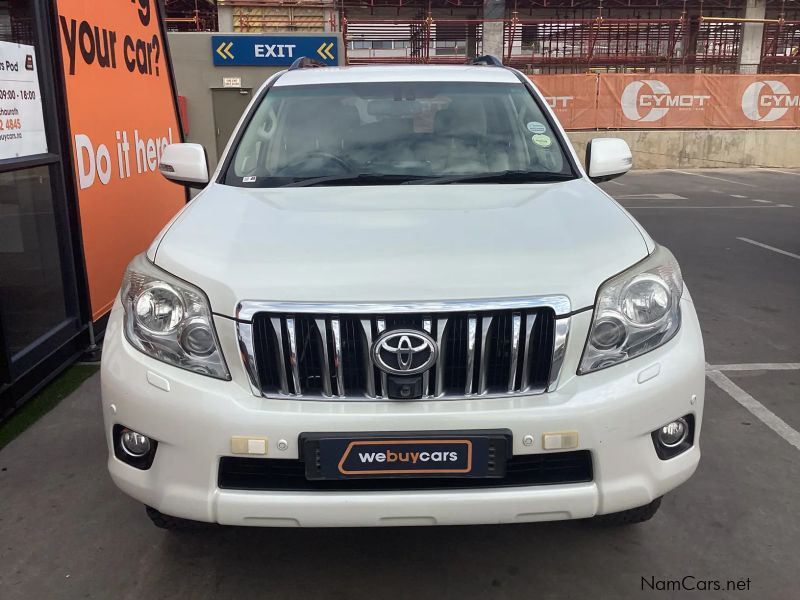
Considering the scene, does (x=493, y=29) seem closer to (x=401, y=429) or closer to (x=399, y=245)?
(x=399, y=245)

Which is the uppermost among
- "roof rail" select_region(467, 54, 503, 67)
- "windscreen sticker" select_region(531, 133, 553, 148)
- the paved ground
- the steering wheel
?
"roof rail" select_region(467, 54, 503, 67)

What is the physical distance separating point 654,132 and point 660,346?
18.3m

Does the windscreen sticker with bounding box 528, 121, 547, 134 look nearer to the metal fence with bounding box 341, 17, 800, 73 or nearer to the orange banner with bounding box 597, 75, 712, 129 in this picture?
the orange banner with bounding box 597, 75, 712, 129

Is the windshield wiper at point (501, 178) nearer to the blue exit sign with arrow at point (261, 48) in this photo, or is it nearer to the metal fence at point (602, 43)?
the blue exit sign with arrow at point (261, 48)

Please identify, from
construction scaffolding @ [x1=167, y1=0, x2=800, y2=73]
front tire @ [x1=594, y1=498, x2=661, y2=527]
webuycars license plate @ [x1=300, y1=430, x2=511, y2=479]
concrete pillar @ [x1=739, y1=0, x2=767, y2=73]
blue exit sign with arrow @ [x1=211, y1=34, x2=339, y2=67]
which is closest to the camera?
webuycars license plate @ [x1=300, y1=430, x2=511, y2=479]

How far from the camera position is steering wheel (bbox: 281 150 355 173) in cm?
319

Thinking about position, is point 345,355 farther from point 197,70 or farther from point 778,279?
point 197,70

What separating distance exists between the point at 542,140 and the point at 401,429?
74.1 inches

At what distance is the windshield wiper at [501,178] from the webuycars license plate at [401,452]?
52.8 inches

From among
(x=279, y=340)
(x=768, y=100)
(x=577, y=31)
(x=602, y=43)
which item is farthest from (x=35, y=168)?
(x=602, y=43)

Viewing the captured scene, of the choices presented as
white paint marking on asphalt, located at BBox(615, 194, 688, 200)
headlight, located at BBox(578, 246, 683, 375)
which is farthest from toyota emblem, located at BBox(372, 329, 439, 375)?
white paint marking on asphalt, located at BBox(615, 194, 688, 200)

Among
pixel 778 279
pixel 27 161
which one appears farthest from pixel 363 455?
pixel 778 279

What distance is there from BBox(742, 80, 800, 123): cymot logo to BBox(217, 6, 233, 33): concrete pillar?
55.8ft

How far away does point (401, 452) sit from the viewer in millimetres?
2027
